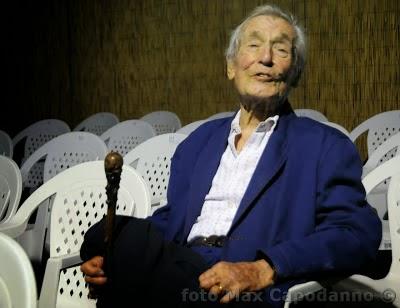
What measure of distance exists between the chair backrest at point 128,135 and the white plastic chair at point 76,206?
173 cm

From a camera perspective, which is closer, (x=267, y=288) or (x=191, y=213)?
(x=267, y=288)

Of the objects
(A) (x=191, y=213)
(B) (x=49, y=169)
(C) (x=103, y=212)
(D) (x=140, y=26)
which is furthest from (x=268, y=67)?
(D) (x=140, y=26)

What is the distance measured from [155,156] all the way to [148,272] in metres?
1.45

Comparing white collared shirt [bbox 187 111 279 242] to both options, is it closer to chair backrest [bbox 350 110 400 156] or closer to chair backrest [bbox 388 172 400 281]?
chair backrest [bbox 388 172 400 281]

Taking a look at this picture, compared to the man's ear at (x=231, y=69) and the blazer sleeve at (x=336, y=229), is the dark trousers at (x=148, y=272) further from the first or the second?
the man's ear at (x=231, y=69)

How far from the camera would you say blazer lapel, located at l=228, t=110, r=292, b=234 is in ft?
4.77

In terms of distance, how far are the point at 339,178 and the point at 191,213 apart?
442 millimetres

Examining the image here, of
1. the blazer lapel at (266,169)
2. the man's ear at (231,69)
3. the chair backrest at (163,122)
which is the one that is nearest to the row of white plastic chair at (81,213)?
the blazer lapel at (266,169)

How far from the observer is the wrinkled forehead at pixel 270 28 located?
161cm

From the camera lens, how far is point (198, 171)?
1.63m

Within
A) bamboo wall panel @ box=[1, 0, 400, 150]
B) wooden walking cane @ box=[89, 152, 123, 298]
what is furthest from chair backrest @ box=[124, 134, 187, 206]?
bamboo wall panel @ box=[1, 0, 400, 150]

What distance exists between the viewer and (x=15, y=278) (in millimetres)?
939

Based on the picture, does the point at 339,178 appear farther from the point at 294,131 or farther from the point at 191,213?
the point at 191,213

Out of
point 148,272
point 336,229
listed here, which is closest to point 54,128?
point 148,272
